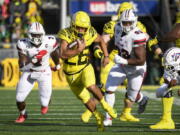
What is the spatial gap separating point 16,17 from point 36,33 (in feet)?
35.0

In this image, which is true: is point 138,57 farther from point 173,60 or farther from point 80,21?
point 80,21

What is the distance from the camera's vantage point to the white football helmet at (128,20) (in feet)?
27.6

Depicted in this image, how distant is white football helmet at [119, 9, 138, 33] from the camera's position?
8422 mm

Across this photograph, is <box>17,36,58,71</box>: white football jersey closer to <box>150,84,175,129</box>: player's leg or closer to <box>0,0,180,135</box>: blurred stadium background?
<box>150,84,175,129</box>: player's leg

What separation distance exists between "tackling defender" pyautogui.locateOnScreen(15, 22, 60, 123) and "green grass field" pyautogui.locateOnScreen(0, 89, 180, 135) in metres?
0.31

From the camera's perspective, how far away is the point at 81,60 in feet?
27.1

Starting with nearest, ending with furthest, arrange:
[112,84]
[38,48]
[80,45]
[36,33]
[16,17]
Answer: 1. [80,45]
2. [112,84]
3. [36,33]
4. [38,48]
5. [16,17]

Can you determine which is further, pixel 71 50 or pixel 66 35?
pixel 66 35

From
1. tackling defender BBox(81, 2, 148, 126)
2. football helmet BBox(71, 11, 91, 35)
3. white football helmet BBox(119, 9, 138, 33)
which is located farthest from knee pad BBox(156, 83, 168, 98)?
football helmet BBox(71, 11, 91, 35)

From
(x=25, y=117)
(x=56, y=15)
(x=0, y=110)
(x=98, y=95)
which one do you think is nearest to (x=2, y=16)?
(x=56, y=15)

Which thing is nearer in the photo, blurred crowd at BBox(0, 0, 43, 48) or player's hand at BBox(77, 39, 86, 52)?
player's hand at BBox(77, 39, 86, 52)

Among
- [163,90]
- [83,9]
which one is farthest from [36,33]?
[83,9]

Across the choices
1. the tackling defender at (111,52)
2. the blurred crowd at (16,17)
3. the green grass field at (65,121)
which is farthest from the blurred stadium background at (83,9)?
the tackling defender at (111,52)

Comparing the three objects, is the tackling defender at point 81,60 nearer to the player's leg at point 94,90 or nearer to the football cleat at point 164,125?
the player's leg at point 94,90
